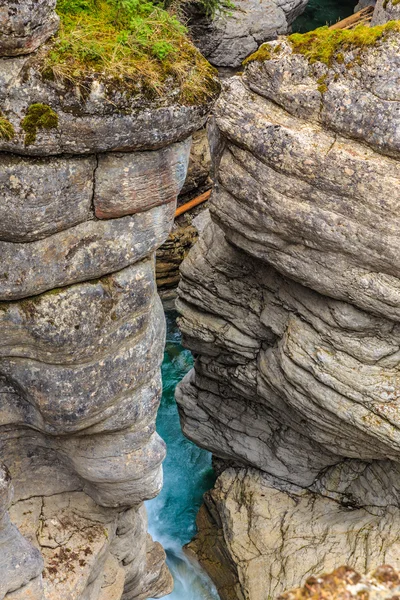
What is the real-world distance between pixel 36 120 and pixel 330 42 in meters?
4.07

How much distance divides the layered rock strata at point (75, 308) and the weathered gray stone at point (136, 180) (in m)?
0.01

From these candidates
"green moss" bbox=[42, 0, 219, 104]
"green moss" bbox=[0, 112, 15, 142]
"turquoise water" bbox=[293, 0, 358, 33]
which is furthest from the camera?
"turquoise water" bbox=[293, 0, 358, 33]

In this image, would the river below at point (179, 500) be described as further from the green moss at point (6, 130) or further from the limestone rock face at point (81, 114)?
the green moss at point (6, 130)

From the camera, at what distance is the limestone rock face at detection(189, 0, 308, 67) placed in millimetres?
16469

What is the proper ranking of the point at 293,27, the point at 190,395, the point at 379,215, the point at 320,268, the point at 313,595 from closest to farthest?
the point at 313,595 < the point at 379,215 < the point at 320,268 < the point at 190,395 < the point at 293,27

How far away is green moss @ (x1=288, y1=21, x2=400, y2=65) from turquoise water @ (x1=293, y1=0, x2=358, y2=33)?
52.1 feet

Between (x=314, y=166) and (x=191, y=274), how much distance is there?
3.60 meters

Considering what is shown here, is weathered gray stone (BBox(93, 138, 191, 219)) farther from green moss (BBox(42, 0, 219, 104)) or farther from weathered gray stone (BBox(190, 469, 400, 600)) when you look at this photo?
weathered gray stone (BBox(190, 469, 400, 600))

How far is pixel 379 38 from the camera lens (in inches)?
297

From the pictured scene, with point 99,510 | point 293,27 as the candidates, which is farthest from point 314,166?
point 293,27

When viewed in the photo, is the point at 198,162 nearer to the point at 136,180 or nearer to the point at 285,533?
the point at 285,533

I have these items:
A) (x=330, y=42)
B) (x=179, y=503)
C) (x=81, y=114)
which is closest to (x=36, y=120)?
(x=81, y=114)

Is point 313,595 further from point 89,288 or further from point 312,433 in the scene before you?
point 312,433

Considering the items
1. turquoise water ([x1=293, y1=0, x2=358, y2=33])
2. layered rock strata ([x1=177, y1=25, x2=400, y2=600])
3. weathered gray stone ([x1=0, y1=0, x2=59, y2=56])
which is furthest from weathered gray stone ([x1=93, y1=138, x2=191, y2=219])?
turquoise water ([x1=293, y1=0, x2=358, y2=33])
